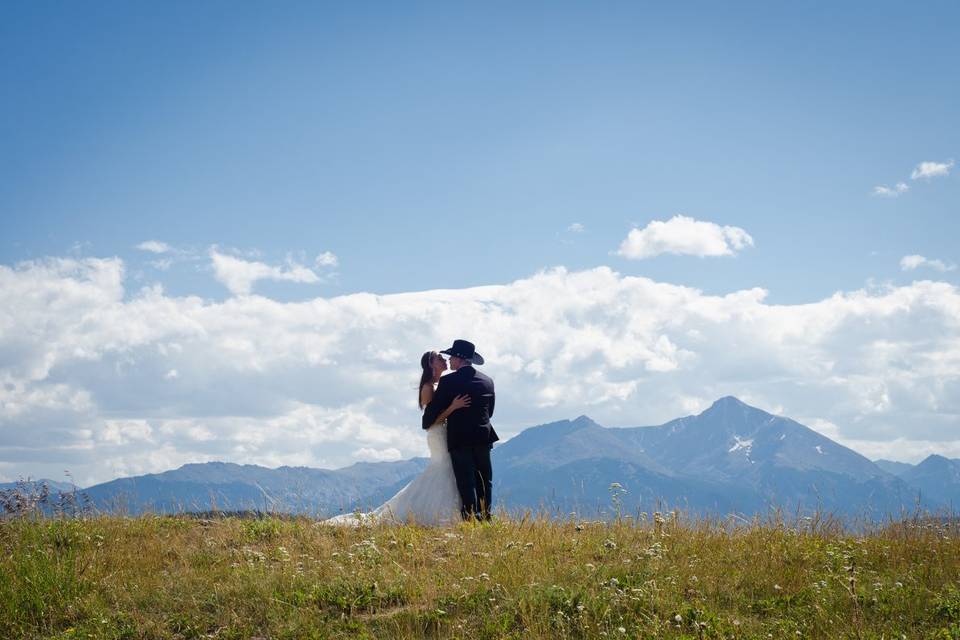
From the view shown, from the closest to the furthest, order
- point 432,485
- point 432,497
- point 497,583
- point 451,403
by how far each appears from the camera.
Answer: point 497,583, point 451,403, point 432,497, point 432,485

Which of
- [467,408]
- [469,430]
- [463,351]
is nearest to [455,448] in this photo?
[469,430]

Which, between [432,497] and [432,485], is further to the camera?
[432,485]

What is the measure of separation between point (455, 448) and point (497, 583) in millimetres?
5821

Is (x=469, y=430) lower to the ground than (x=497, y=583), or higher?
higher

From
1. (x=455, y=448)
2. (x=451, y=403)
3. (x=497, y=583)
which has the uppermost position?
(x=451, y=403)

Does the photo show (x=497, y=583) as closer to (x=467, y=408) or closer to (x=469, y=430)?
(x=469, y=430)

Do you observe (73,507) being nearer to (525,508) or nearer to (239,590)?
(239,590)

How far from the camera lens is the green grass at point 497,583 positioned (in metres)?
8.90

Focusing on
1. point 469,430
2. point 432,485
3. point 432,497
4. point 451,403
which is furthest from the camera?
point 432,485

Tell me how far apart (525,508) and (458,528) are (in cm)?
132

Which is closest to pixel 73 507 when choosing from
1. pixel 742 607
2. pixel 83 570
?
pixel 83 570

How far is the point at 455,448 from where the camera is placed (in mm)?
15523

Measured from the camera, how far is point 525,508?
1438cm

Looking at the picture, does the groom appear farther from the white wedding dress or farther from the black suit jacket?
the white wedding dress
